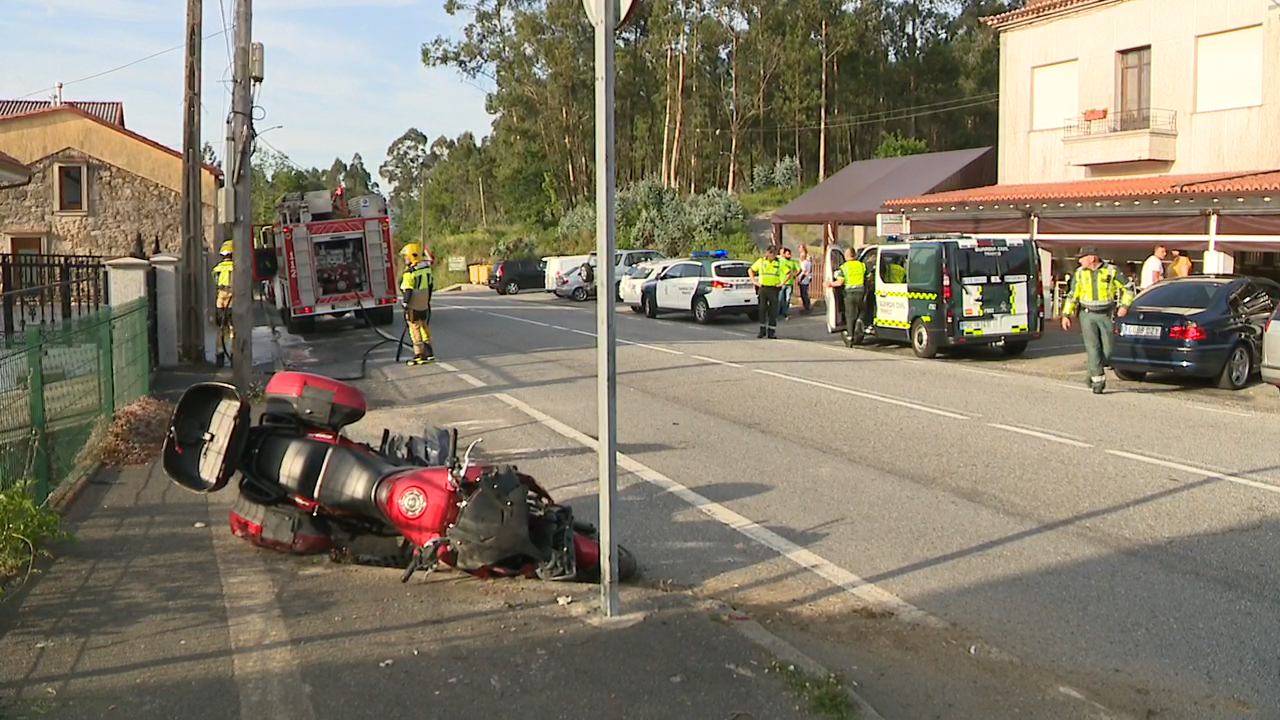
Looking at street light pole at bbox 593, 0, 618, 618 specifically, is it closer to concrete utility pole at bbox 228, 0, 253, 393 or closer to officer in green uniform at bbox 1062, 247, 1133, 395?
concrete utility pole at bbox 228, 0, 253, 393

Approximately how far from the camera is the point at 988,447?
10.6 metres

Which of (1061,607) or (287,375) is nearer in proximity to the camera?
(1061,607)

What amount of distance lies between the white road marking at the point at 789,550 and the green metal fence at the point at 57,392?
162 inches

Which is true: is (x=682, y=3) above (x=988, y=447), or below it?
above

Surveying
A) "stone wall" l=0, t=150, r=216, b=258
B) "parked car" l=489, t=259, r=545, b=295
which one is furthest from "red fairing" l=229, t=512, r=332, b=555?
"parked car" l=489, t=259, r=545, b=295

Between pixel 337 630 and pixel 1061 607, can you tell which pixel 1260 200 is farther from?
pixel 337 630

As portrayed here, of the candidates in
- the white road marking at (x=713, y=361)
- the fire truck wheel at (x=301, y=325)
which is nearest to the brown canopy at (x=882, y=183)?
the fire truck wheel at (x=301, y=325)

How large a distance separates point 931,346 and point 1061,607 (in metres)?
13.3

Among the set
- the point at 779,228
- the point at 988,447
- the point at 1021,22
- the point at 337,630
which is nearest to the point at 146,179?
the point at 779,228

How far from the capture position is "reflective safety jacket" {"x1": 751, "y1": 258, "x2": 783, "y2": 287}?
23.0 meters

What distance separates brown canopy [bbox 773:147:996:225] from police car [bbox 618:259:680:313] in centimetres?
621

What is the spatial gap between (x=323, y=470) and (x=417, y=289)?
11.3m

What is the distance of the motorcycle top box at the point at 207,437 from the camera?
6.63 m

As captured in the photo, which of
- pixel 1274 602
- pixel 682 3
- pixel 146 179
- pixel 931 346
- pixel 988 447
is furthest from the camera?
pixel 682 3
